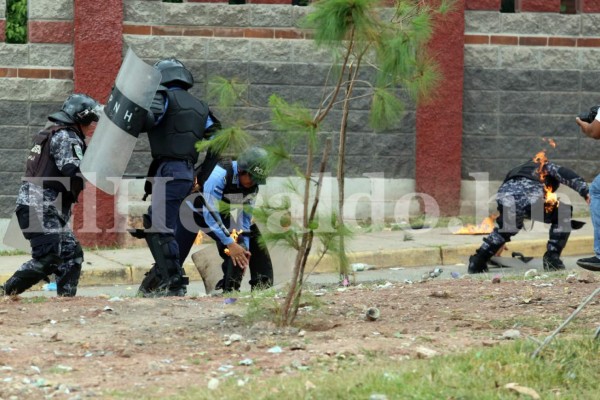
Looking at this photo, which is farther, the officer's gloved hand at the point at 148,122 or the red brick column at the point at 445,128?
the red brick column at the point at 445,128

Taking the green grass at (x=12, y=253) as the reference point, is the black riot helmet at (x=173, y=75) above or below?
above

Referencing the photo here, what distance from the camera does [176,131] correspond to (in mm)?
9156

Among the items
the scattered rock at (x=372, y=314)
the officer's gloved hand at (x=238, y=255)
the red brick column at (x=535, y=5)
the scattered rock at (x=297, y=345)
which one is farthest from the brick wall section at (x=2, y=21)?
the scattered rock at (x=297, y=345)

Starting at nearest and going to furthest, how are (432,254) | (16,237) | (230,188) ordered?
(230,188) → (16,237) → (432,254)

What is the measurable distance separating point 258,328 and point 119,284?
16.1 feet

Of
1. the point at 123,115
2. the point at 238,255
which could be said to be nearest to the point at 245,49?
the point at 238,255

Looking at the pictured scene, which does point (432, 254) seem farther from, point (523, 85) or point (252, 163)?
point (252, 163)

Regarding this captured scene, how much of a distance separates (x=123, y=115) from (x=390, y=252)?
197 inches

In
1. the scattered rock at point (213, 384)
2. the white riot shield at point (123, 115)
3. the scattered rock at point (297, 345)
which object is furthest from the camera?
the white riot shield at point (123, 115)

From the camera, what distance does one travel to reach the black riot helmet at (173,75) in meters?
9.33

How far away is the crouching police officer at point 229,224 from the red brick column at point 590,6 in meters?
6.50

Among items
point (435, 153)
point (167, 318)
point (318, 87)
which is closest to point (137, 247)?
point (318, 87)

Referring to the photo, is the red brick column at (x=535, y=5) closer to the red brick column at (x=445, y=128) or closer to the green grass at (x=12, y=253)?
the red brick column at (x=445, y=128)

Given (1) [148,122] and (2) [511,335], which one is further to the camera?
(1) [148,122]
